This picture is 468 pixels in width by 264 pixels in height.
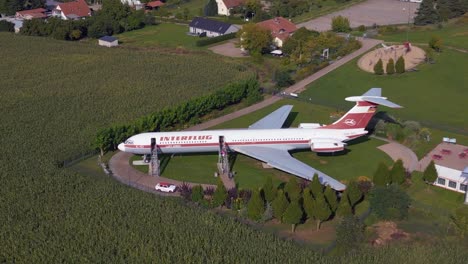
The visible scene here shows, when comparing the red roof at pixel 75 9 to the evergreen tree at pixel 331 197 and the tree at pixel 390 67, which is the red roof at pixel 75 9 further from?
→ the evergreen tree at pixel 331 197

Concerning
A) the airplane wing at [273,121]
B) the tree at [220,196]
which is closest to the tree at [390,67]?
the airplane wing at [273,121]

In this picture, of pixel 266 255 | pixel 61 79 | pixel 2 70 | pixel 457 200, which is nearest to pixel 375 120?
pixel 457 200

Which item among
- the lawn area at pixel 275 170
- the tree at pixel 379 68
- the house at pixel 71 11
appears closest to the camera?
the lawn area at pixel 275 170

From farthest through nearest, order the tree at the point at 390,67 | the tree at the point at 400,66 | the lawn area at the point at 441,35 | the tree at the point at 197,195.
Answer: the lawn area at the point at 441,35 → the tree at the point at 400,66 → the tree at the point at 390,67 → the tree at the point at 197,195

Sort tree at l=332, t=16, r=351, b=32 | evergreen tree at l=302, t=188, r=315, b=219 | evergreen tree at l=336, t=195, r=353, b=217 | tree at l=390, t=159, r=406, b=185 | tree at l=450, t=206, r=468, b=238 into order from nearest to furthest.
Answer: tree at l=450, t=206, r=468, b=238
evergreen tree at l=302, t=188, r=315, b=219
evergreen tree at l=336, t=195, r=353, b=217
tree at l=390, t=159, r=406, b=185
tree at l=332, t=16, r=351, b=32

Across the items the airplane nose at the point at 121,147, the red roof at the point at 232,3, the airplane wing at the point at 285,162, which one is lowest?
the airplane wing at the point at 285,162

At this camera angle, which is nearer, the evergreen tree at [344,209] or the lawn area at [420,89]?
the evergreen tree at [344,209]

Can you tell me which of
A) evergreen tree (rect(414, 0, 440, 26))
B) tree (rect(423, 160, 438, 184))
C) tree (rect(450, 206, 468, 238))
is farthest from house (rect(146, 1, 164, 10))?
tree (rect(450, 206, 468, 238))

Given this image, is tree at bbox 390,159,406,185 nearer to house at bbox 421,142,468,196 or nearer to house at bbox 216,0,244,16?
house at bbox 421,142,468,196
